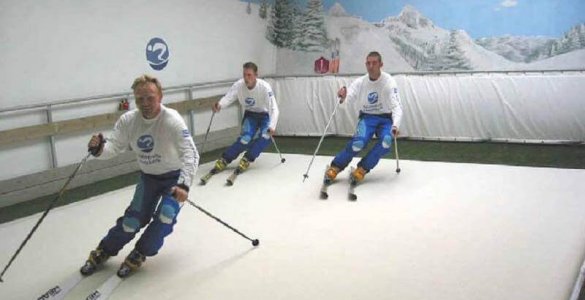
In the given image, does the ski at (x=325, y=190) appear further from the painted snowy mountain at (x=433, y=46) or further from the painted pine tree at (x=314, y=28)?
the painted pine tree at (x=314, y=28)

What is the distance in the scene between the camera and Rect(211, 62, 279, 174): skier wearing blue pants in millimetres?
6117

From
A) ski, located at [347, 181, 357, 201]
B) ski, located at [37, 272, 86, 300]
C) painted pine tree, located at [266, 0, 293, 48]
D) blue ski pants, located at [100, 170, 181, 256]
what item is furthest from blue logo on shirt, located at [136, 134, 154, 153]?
painted pine tree, located at [266, 0, 293, 48]

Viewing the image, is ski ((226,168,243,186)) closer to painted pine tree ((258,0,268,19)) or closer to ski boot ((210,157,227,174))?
ski boot ((210,157,227,174))

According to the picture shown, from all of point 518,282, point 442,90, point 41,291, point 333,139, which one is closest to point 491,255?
point 518,282

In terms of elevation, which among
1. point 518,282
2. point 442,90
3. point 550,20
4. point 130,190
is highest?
point 550,20

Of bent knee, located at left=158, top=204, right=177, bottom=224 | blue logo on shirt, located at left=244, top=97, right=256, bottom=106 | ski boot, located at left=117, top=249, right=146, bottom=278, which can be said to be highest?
blue logo on shirt, located at left=244, top=97, right=256, bottom=106

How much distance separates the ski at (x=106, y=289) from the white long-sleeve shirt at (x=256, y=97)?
3.11 meters

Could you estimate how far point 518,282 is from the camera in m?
3.03

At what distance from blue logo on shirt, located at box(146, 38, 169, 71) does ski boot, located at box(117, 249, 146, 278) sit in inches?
157

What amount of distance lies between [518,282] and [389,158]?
369cm

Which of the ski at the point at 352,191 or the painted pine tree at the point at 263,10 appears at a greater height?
the painted pine tree at the point at 263,10

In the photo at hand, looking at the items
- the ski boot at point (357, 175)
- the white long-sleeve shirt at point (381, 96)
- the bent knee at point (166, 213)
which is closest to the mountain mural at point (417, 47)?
the white long-sleeve shirt at point (381, 96)

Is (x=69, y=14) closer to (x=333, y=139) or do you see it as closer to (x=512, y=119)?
(x=333, y=139)

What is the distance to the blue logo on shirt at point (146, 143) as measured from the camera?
341 centimetres
